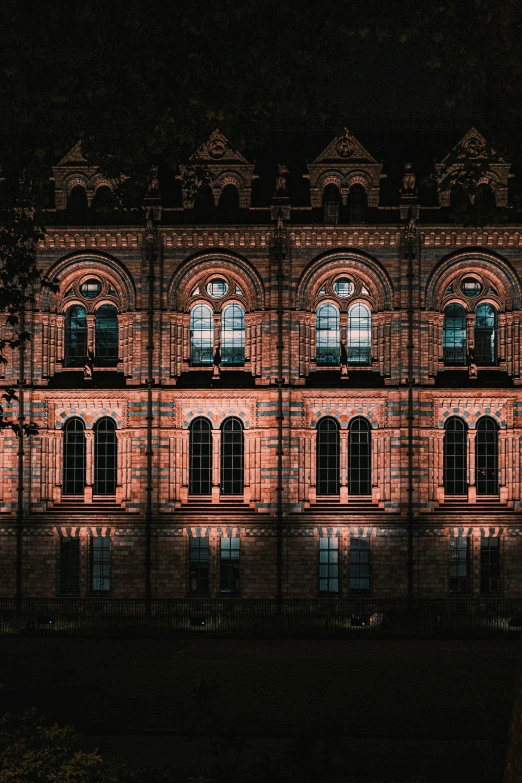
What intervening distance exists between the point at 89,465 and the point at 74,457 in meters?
0.74

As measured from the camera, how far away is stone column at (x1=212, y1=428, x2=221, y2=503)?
45.8 m

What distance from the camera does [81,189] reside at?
4675cm

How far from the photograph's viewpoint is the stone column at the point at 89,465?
1813 inches

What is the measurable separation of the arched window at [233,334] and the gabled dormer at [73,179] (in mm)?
7372

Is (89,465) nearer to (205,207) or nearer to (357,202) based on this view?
(205,207)

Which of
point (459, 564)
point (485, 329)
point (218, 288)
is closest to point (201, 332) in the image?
point (218, 288)

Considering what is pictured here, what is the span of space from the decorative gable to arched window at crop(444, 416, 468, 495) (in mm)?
9996

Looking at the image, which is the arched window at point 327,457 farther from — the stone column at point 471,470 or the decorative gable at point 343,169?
the decorative gable at point 343,169

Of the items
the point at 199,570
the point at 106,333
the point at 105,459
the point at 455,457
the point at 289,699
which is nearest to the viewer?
the point at 289,699

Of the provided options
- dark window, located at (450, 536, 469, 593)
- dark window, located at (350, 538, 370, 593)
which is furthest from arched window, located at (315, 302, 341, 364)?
dark window, located at (450, 536, 469, 593)

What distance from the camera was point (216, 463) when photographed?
4606cm

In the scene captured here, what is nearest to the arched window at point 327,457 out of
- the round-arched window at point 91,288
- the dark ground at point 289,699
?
the dark ground at point 289,699

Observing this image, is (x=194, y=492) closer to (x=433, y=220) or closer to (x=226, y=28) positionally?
(x=433, y=220)

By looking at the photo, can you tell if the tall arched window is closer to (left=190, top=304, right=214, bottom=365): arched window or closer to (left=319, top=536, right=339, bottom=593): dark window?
(left=190, top=304, right=214, bottom=365): arched window
